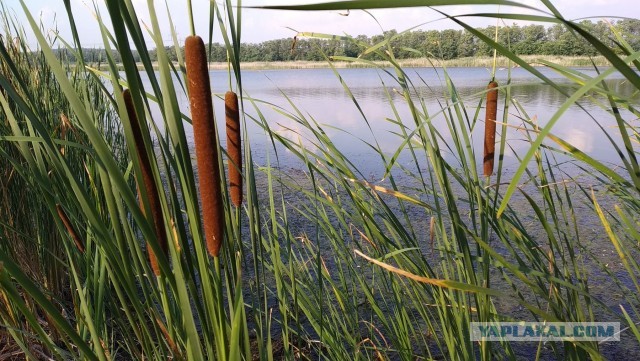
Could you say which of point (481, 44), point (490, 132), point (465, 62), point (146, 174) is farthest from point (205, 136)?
point (465, 62)

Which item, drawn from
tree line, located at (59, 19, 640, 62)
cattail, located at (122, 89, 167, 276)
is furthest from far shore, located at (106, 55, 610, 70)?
cattail, located at (122, 89, 167, 276)

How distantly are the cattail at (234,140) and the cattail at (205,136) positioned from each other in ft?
0.40

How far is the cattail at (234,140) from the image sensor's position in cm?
68

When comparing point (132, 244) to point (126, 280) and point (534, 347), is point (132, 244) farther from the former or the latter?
point (534, 347)

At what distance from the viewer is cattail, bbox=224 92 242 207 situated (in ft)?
2.23

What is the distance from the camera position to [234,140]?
28.8 inches

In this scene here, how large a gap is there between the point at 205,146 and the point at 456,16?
0.30 meters

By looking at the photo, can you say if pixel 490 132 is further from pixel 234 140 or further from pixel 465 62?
pixel 465 62

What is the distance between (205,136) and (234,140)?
0.18 meters

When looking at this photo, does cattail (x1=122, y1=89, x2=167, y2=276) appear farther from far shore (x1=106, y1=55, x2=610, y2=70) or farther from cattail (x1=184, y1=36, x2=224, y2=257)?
far shore (x1=106, y1=55, x2=610, y2=70)

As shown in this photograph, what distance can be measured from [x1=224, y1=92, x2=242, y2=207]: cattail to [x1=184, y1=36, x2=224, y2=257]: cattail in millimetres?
123

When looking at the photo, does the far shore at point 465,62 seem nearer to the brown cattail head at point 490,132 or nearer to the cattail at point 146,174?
the brown cattail head at point 490,132

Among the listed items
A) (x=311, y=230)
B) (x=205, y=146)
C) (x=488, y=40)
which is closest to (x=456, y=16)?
(x=488, y=40)

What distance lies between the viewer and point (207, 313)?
0.66 metres
